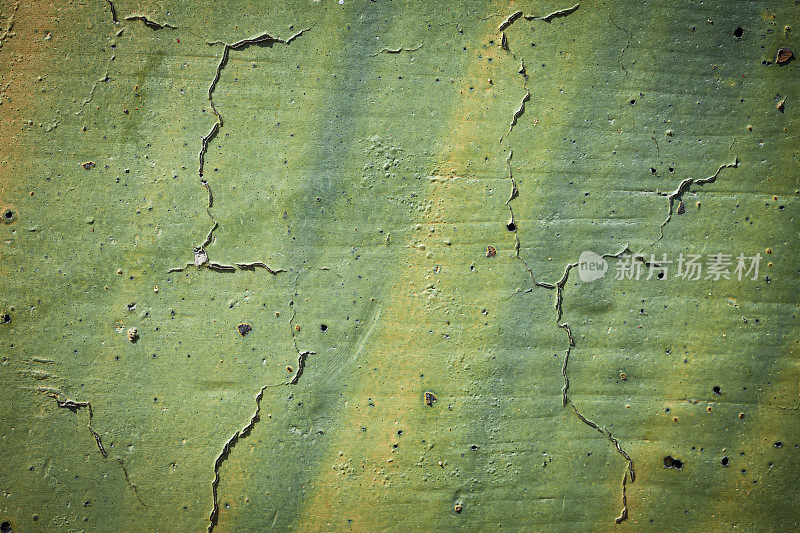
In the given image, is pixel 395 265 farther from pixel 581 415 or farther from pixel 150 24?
pixel 150 24

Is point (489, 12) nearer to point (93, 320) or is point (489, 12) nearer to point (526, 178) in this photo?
point (526, 178)

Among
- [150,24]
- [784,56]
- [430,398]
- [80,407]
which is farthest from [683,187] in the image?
[80,407]

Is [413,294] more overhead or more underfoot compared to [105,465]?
more overhead

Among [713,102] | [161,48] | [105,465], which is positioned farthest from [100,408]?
[713,102]

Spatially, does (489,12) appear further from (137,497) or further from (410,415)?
(137,497)

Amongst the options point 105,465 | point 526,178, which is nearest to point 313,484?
point 105,465

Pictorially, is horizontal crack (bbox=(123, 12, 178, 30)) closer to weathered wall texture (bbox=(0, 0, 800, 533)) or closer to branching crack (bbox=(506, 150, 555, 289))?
weathered wall texture (bbox=(0, 0, 800, 533))

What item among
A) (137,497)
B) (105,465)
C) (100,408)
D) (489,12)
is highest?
(489,12)
